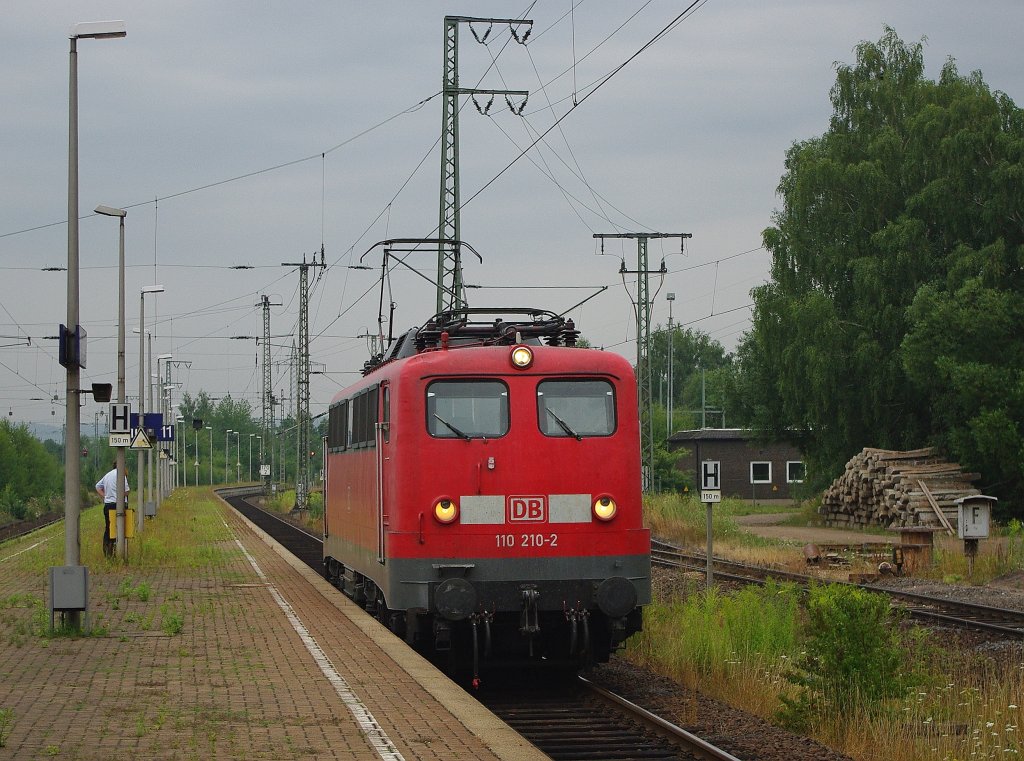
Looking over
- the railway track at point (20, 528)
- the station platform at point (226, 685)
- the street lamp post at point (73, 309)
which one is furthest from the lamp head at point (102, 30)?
the railway track at point (20, 528)

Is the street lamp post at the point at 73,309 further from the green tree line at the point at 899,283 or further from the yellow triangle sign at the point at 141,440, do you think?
the green tree line at the point at 899,283

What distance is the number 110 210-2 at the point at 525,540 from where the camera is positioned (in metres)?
11.8

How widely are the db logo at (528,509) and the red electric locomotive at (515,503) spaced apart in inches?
0.5

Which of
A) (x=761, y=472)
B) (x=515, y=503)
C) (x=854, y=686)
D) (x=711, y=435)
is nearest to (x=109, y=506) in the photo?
(x=515, y=503)

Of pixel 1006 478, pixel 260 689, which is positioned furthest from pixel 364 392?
pixel 1006 478

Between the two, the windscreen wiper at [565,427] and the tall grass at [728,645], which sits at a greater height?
the windscreen wiper at [565,427]

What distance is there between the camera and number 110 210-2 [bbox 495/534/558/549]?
38.8 feet

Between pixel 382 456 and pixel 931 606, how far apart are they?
895 cm

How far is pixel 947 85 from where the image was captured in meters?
41.1

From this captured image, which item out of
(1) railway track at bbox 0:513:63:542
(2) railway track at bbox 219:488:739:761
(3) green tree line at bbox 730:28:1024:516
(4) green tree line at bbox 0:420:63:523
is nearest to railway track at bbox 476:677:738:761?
(2) railway track at bbox 219:488:739:761

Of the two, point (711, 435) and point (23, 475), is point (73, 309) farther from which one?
point (23, 475)

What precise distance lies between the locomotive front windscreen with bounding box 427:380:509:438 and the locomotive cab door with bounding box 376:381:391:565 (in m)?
0.65

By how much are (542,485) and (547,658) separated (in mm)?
1593

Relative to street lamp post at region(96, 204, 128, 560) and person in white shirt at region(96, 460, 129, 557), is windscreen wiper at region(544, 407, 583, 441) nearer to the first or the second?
street lamp post at region(96, 204, 128, 560)
